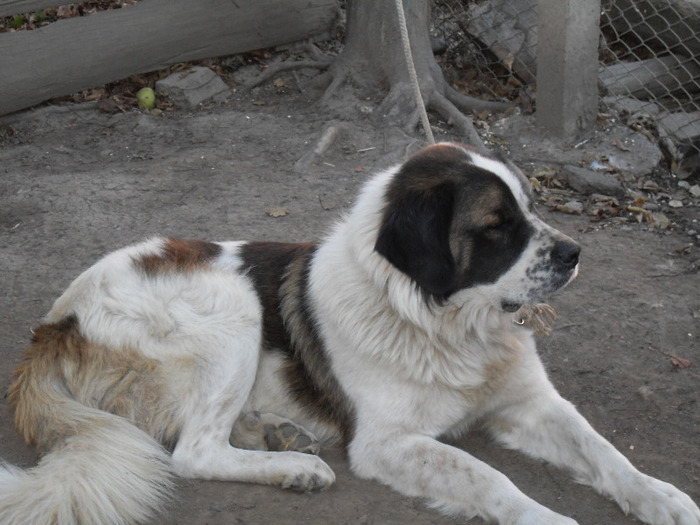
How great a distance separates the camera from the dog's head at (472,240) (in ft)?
10.0

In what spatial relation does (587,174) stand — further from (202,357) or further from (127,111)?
(127,111)

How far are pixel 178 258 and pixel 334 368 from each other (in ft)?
2.79

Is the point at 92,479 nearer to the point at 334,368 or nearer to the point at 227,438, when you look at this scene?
the point at 227,438

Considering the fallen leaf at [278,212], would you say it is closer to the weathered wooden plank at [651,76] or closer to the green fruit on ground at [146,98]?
the green fruit on ground at [146,98]

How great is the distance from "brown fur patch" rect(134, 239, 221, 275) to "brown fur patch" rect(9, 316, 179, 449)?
425mm

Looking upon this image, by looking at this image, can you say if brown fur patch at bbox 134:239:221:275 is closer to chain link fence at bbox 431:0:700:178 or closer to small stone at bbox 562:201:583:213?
small stone at bbox 562:201:583:213

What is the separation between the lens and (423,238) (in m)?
3.05

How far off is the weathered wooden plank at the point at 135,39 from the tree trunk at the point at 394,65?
3.41 ft

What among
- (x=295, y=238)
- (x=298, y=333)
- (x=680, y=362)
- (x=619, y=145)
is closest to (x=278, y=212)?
(x=295, y=238)

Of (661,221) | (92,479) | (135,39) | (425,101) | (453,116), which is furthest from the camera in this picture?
(135,39)

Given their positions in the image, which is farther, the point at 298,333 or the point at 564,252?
the point at 298,333

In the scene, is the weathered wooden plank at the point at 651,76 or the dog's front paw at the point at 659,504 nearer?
the dog's front paw at the point at 659,504

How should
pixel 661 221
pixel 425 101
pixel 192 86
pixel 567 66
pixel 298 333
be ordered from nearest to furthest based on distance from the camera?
1. pixel 298 333
2. pixel 661 221
3. pixel 567 66
4. pixel 425 101
5. pixel 192 86

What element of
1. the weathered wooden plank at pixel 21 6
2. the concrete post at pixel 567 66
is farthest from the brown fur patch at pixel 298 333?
the weathered wooden plank at pixel 21 6
